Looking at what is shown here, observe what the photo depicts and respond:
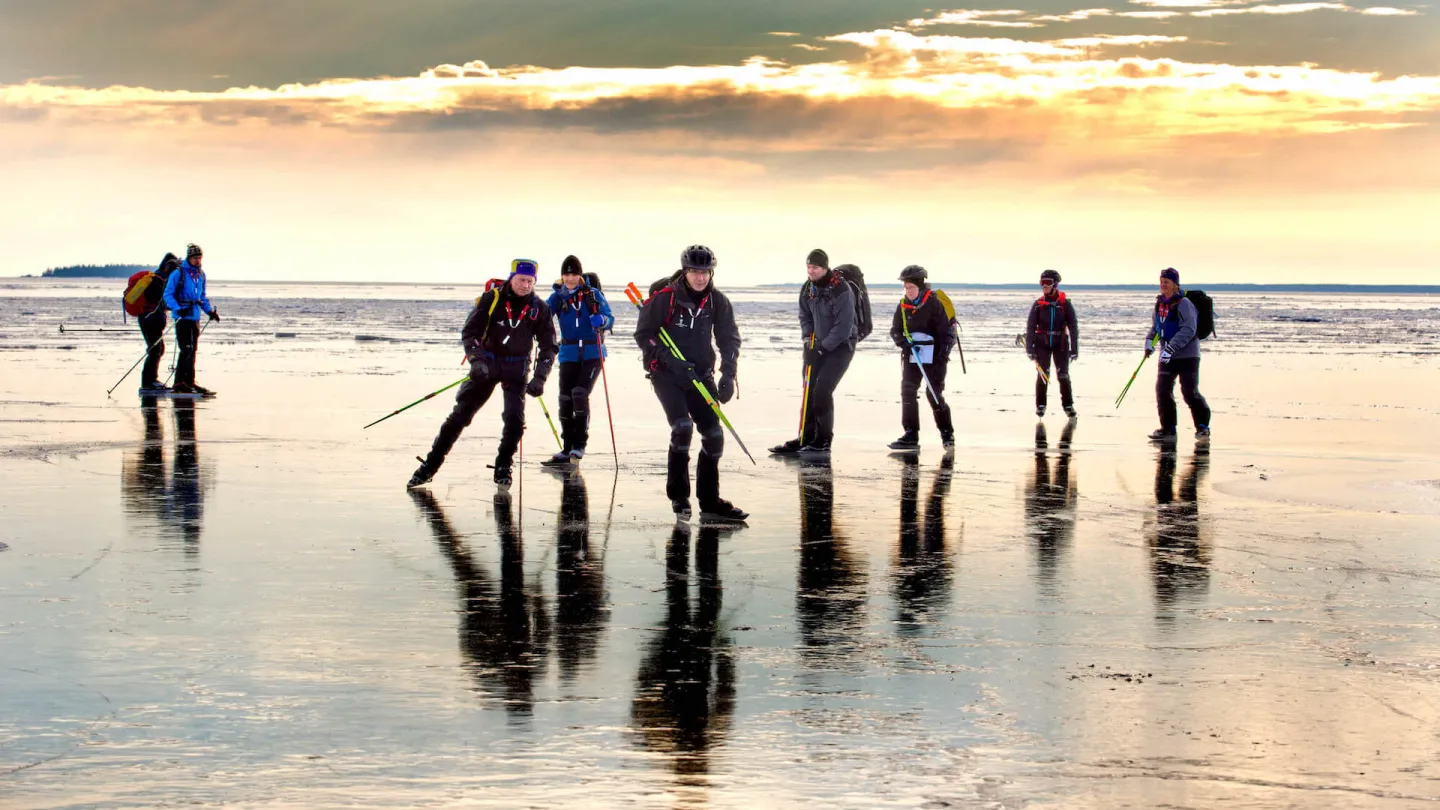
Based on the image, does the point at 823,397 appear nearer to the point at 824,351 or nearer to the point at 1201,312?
the point at 824,351

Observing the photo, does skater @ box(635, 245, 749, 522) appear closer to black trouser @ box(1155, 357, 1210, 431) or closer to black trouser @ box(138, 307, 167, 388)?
black trouser @ box(1155, 357, 1210, 431)

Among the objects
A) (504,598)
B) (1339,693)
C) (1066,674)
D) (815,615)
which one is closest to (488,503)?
(504,598)

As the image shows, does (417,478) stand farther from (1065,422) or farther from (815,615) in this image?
(1065,422)

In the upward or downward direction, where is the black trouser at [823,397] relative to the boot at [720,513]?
upward

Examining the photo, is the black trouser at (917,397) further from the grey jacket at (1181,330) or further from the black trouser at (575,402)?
the black trouser at (575,402)

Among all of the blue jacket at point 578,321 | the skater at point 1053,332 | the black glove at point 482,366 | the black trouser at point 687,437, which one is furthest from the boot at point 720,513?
the skater at point 1053,332

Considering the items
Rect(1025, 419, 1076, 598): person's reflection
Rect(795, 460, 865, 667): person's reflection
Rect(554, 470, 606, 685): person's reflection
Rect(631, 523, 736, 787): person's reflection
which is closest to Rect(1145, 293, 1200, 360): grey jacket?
Rect(1025, 419, 1076, 598): person's reflection

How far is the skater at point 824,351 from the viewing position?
14031 mm

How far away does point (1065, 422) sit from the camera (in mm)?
17625

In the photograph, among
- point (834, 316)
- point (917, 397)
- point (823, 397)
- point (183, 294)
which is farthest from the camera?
point (183, 294)

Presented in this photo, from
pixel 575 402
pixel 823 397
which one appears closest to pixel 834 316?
pixel 823 397

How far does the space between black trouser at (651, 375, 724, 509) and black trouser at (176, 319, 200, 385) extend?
11.6 metres

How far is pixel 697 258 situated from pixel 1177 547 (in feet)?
11.9

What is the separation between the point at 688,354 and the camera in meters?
10.4
